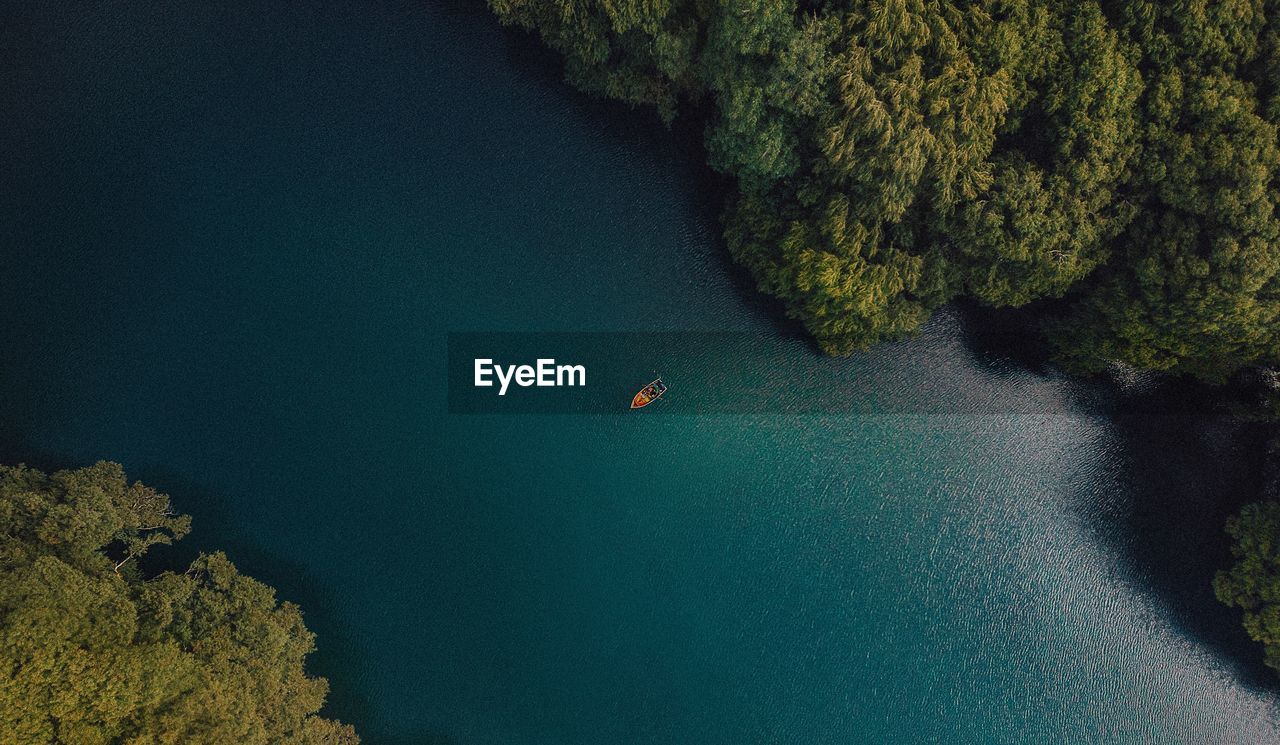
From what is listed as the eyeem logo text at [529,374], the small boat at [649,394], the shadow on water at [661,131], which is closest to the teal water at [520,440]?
the shadow on water at [661,131]

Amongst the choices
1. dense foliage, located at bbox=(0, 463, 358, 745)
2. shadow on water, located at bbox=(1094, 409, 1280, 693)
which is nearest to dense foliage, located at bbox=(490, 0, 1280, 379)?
shadow on water, located at bbox=(1094, 409, 1280, 693)

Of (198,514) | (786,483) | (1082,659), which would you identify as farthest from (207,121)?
(1082,659)

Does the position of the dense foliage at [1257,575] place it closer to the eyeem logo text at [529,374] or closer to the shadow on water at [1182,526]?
the shadow on water at [1182,526]

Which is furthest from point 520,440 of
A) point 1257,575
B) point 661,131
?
point 1257,575

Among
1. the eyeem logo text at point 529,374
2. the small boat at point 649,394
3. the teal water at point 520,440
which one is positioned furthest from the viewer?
the small boat at point 649,394

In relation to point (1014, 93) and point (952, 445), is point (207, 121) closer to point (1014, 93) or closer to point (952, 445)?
point (1014, 93)
